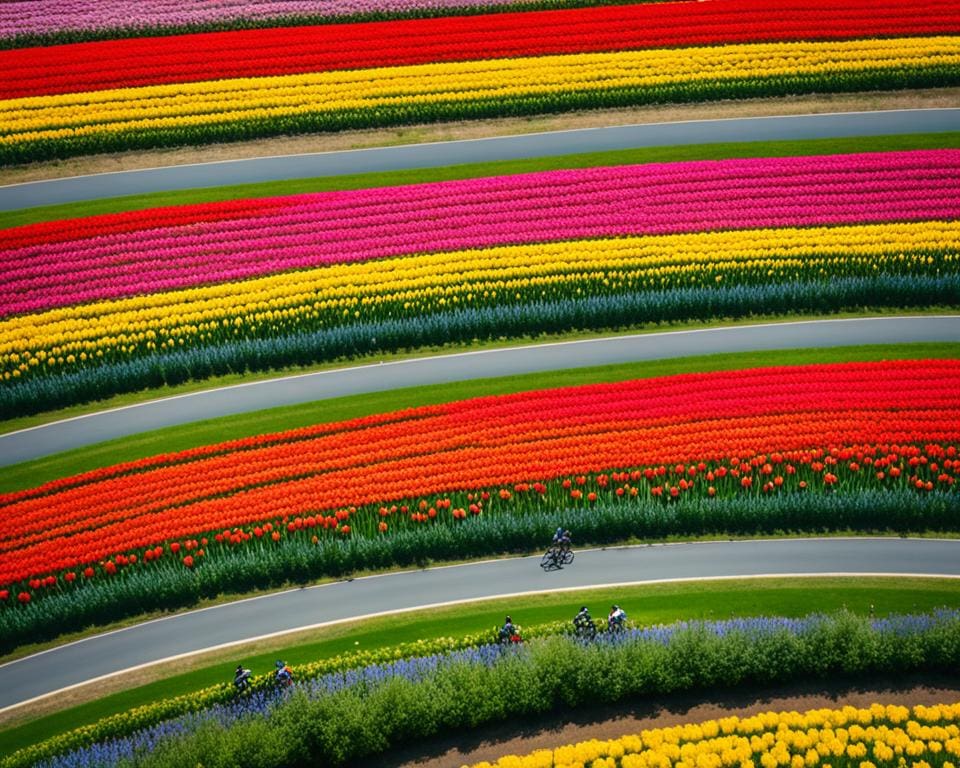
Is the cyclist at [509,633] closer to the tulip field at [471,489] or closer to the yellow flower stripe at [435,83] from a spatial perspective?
the tulip field at [471,489]

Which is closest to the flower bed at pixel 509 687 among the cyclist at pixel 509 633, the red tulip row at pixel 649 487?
the cyclist at pixel 509 633

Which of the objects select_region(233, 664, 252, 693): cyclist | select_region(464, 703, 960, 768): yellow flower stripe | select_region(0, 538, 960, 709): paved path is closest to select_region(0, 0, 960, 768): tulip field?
select_region(464, 703, 960, 768): yellow flower stripe

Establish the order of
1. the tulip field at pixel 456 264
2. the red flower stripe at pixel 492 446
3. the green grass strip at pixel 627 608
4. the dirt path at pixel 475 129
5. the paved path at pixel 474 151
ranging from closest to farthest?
the green grass strip at pixel 627 608, the red flower stripe at pixel 492 446, the tulip field at pixel 456 264, the paved path at pixel 474 151, the dirt path at pixel 475 129

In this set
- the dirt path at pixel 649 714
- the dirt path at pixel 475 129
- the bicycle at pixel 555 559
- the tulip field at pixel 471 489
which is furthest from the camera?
the dirt path at pixel 475 129

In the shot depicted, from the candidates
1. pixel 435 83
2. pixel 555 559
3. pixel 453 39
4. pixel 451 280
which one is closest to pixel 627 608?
Answer: pixel 555 559

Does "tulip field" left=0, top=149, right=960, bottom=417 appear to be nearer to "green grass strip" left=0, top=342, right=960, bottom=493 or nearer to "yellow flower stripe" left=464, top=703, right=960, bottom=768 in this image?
"green grass strip" left=0, top=342, right=960, bottom=493

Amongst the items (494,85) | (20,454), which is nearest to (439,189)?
(494,85)
